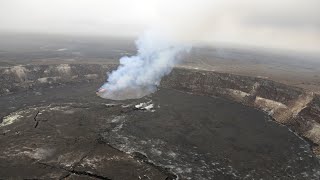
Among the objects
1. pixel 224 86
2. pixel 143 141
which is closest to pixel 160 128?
pixel 143 141

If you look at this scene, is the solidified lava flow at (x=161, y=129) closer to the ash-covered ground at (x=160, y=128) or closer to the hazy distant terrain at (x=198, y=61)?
the ash-covered ground at (x=160, y=128)

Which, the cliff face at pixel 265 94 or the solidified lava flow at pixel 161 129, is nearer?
the solidified lava flow at pixel 161 129

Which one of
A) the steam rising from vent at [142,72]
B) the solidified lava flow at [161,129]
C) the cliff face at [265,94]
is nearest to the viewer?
the solidified lava flow at [161,129]

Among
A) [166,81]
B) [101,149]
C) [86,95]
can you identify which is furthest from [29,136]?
[166,81]

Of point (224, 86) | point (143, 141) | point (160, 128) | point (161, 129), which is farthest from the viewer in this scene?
point (224, 86)

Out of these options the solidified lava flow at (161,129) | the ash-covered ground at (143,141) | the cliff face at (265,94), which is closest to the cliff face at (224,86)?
the cliff face at (265,94)

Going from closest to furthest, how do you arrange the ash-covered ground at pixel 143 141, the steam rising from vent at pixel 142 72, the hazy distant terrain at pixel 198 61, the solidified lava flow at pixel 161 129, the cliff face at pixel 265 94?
the ash-covered ground at pixel 143 141 < the solidified lava flow at pixel 161 129 < the cliff face at pixel 265 94 < the steam rising from vent at pixel 142 72 < the hazy distant terrain at pixel 198 61

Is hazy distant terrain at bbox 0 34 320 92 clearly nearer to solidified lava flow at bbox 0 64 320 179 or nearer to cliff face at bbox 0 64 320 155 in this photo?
cliff face at bbox 0 64 320 155

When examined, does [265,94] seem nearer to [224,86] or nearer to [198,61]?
[224,86]
